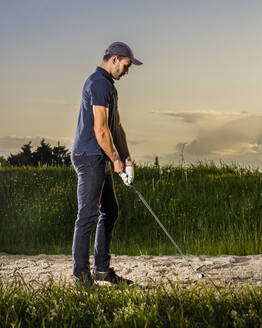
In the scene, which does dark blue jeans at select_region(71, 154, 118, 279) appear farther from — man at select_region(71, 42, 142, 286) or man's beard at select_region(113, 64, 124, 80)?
man's beard at select_region(113, 64, 124, 80)

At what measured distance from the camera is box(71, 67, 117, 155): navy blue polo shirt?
14.1ft

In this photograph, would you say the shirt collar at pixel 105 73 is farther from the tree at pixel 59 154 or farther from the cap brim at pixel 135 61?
the tree at pixel 59 154

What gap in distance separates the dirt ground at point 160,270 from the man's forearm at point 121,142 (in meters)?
1.30

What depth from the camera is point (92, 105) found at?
4297 millimetres

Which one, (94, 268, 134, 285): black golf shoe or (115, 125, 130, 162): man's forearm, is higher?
(115, 125, 130, 162): man's forearm

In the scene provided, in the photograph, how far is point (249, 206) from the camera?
929 centimetres

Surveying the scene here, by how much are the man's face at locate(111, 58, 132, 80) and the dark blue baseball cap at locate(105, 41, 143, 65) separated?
0.05m

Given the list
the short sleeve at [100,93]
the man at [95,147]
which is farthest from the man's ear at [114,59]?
Result: the short sleeve at [100,93]

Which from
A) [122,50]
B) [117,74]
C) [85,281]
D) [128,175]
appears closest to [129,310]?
[85,281]

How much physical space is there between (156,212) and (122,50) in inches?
217

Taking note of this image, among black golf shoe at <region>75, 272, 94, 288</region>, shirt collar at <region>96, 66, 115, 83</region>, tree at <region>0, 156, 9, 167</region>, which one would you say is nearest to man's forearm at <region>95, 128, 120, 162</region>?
shirt collar at <region>96, 66, 115, 83</region>

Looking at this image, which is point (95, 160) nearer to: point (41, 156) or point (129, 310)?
point (129, 310)

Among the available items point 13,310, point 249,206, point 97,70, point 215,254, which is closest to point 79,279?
point 13,310

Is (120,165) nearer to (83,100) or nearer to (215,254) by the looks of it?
(83,100)
